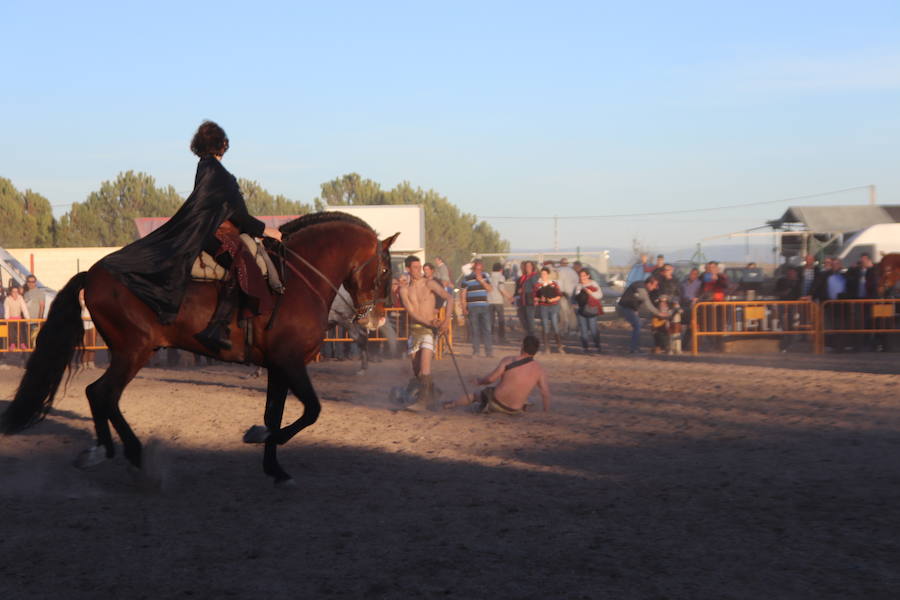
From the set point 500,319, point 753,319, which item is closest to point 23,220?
point 500,319

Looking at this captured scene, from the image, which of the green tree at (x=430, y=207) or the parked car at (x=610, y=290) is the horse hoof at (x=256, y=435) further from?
the green tree at (x=430, y=207)

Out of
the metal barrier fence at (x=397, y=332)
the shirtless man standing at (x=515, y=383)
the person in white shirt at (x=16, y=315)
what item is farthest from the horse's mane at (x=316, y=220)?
the person in white shirt at (x=16, y=315)

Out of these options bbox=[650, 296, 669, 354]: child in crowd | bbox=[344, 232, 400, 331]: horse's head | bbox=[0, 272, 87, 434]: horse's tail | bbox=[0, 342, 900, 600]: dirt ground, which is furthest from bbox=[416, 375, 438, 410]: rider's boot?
bbox=[650, 296, 669, 354]: child in crowd

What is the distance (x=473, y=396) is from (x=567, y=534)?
613 cm

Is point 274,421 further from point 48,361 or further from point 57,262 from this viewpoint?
point 57,262

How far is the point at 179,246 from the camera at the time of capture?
7641mm

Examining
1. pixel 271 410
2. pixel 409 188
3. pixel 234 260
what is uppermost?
pixel 409 188

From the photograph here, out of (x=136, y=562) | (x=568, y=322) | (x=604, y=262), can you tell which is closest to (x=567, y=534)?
(x=136, y=562)

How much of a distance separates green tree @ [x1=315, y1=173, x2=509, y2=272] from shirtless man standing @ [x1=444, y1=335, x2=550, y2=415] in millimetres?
74532

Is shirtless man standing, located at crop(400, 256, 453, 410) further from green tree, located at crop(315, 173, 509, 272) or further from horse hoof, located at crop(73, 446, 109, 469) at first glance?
green tree, located at crop(315, 173, 509, 272)

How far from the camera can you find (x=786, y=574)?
5113 millimetres

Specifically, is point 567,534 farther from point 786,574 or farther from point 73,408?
point 73,408

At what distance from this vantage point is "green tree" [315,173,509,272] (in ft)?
294

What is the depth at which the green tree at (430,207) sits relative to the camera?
89.7 metres
